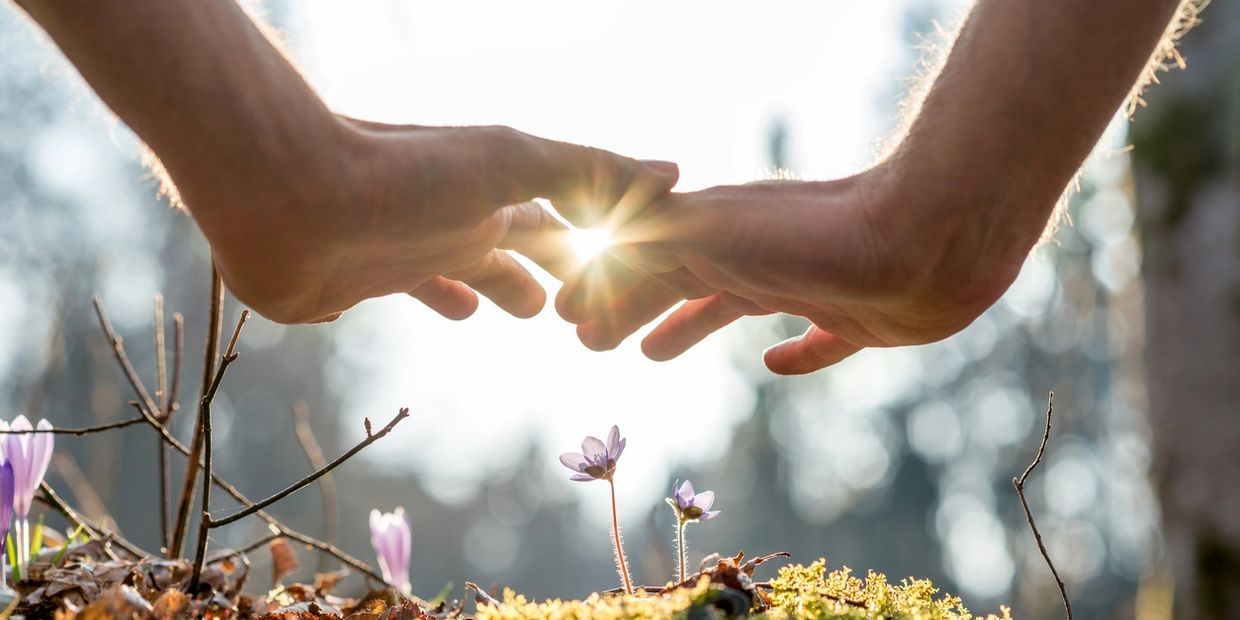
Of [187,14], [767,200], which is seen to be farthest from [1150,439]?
[187,14]

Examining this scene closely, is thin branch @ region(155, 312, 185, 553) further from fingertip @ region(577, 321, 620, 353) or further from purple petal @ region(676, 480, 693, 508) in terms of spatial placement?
purple petal @ region(676, 480, 693, 508)

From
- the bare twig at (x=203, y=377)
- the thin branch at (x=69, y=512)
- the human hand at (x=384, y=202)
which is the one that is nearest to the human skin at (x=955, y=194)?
the human hand at (x=384, y=202)

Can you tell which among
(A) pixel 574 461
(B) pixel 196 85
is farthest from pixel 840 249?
(B) pixel 196 85

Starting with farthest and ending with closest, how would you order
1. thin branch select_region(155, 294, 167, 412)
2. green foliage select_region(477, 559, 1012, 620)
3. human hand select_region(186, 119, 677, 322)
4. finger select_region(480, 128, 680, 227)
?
thin branch select_region(155, 294, 167, 412)
finger select_region(480, 128, 680, 227)
human hand select_region(186, 119, 677, 322)
green foliage select_region(477, 559, 1012, 620)

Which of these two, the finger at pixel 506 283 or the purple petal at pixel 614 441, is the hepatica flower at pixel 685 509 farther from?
the finger at pixel 506 283

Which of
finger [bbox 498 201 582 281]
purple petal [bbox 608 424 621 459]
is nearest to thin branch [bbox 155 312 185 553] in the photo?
finger [bbox 498 201 582 281]

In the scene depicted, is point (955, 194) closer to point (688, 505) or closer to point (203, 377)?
point (688, 505)

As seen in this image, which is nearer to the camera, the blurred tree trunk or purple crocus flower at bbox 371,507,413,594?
purple crocus flower at bbox 371,507,413,594

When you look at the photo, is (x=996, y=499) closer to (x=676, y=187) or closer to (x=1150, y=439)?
(x=1150, y=439)
